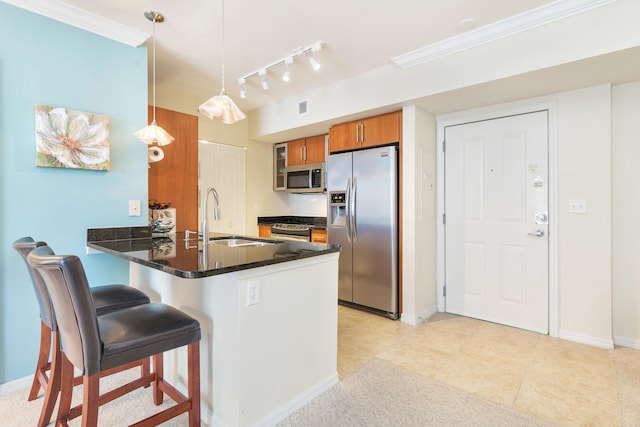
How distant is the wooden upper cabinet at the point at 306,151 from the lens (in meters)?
4.28

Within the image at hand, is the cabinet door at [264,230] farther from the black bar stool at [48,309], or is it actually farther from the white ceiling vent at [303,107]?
the black bar stool at [48,309]

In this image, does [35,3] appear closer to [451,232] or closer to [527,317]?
[451,232]

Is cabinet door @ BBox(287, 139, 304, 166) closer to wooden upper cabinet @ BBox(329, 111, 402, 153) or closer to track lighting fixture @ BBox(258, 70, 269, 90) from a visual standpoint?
wooden upper cabinet @ BBox(329, 111, 402, 153)

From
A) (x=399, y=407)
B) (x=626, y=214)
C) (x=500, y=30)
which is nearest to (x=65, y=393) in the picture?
(x=399, y=407)

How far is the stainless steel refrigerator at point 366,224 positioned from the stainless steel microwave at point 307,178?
42 centimetres

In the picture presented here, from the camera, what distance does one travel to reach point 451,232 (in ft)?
11.3

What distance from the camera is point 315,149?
4340 mm

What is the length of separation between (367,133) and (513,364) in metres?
2.47

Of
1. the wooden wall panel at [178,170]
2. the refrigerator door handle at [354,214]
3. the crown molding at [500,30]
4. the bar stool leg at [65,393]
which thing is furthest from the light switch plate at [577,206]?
the bar stool leg at [65,393]

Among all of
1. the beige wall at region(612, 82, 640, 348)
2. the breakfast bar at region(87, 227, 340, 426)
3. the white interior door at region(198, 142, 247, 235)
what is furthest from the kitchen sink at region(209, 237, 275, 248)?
the beige wall at region(612, 82, 640, 348)

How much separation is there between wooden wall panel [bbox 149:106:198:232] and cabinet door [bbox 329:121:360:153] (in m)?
1.54

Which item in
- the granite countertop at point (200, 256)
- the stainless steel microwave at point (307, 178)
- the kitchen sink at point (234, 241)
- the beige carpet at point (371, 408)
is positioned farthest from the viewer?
the stainless steel microwave at point (307, 178)

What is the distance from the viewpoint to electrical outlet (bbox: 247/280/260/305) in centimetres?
152

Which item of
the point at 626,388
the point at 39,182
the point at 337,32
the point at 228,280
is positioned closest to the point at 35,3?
the point at 39,182
